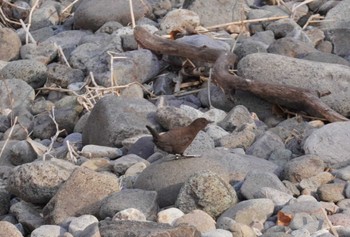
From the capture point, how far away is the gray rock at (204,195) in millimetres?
5434

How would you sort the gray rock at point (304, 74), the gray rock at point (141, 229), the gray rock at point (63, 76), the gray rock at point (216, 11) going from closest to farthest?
the gray rock at point (141, 229) < the gray rock at point (304, 74) < the gray rock at point (63, 76) < the gray rock at point (216, 11)

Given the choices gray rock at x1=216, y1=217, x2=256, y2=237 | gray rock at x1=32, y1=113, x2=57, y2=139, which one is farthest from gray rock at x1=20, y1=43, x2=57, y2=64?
gray rock at x1=216, y1=217, x2=256, y2=237

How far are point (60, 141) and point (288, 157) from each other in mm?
2088

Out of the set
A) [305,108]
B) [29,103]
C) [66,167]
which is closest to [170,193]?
[66,167]

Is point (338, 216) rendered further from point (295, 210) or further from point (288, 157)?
point (288, 157)

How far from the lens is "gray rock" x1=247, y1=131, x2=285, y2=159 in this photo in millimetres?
6837

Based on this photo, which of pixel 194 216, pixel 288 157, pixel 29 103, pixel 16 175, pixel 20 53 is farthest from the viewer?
pixel 20 53

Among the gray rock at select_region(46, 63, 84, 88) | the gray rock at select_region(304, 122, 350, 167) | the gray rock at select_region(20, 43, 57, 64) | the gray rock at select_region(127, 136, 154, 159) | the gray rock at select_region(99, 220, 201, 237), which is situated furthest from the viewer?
the gray rock at select_region(20, 43, 57, 64)

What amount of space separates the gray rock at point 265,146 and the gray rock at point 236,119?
0.45m

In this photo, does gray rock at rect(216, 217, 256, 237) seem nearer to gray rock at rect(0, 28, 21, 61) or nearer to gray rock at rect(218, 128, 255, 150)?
gray rock at rect(218, 128, 255, 150)

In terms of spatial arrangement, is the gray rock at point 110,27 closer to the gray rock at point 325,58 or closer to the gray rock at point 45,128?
the gray rock at point 45,128

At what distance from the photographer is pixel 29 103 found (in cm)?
874

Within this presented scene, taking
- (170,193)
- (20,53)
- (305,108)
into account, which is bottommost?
(20,53)

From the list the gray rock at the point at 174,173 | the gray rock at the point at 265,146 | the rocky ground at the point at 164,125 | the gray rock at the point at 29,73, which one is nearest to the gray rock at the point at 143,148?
the rocky ground at the point at 164,125
